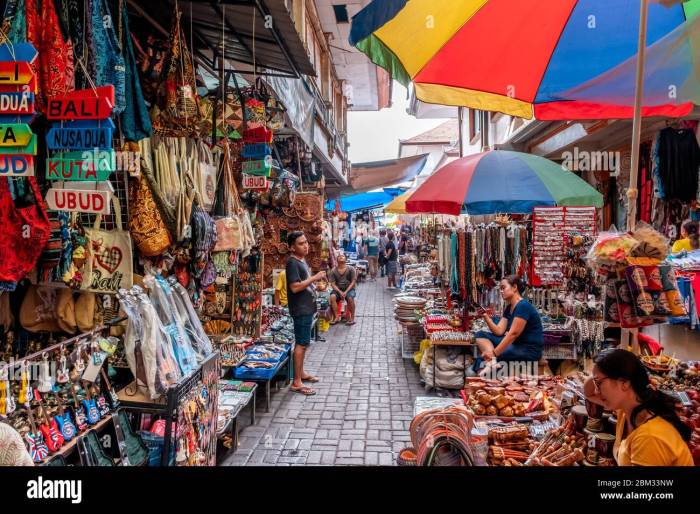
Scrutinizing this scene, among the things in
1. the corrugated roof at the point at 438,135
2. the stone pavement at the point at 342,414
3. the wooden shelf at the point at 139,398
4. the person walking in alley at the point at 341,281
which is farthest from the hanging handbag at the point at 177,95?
the corrugated roof at the point at 438,135

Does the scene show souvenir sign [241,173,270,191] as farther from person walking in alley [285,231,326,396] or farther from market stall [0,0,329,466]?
person walking in alley [285,231,326,396]

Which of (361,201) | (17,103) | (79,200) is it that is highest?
(361,201)

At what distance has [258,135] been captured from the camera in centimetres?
550

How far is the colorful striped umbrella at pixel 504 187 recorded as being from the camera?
5.44m

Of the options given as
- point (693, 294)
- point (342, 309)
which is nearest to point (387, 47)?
point (693, 294)

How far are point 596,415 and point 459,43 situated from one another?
249 centimetres

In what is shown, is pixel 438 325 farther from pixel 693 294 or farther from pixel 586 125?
pixel 586 125

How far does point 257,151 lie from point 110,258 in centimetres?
272

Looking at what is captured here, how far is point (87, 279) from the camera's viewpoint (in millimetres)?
3117

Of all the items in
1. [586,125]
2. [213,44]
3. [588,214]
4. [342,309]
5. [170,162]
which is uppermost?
[213,44]

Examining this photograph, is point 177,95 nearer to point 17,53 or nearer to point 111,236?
point 111,236

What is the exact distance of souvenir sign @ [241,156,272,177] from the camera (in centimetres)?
562

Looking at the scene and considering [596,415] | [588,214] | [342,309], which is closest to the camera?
[596,415]

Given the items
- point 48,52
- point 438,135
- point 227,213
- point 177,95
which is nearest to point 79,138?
point 48,52
